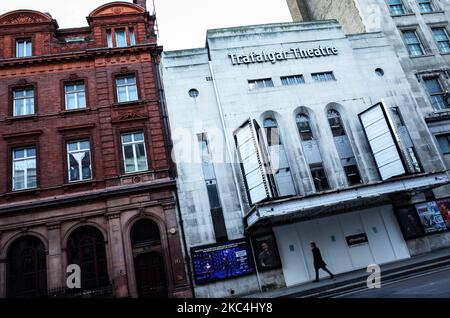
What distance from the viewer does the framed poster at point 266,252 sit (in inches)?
664

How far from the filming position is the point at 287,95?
21.0 meters

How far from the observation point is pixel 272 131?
66.5 ft

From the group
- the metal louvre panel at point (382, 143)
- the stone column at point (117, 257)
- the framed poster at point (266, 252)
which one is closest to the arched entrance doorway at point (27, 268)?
the stone column at point (117, 257)

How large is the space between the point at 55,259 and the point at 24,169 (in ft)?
17.1

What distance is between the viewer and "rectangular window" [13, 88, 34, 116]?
18750mm

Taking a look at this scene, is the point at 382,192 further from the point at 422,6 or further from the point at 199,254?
the point at 422,6

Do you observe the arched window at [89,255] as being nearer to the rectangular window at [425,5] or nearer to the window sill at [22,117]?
the window sill at [22,117]

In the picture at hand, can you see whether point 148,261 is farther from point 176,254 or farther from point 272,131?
point 272,131

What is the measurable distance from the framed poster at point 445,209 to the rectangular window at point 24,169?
2230cm

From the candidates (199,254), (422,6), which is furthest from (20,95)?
(422,6)

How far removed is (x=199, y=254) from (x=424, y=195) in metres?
13.4

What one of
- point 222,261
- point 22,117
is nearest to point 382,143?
point 222,261
